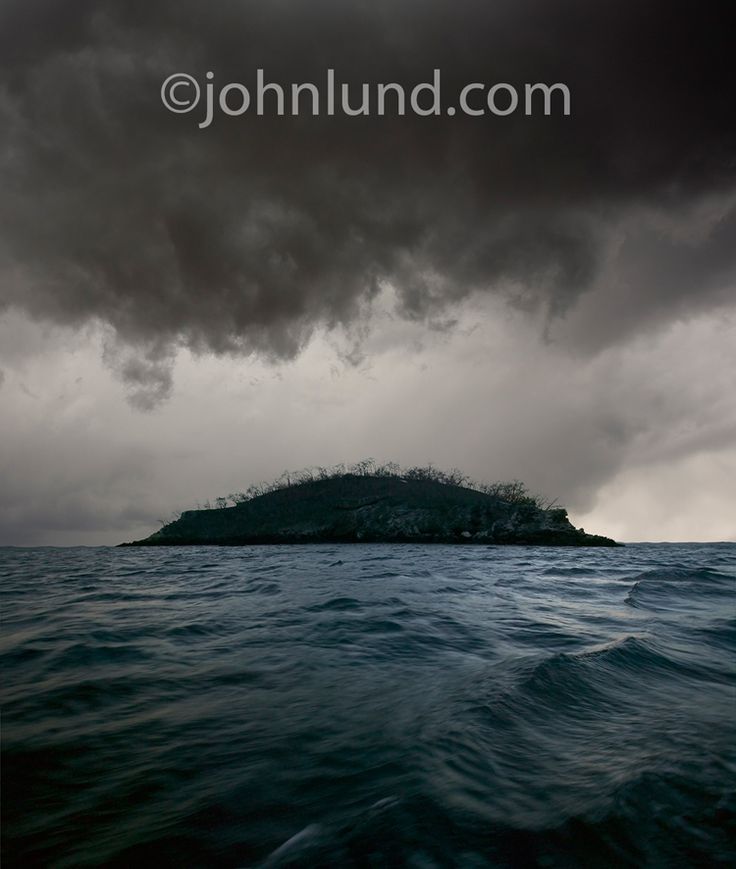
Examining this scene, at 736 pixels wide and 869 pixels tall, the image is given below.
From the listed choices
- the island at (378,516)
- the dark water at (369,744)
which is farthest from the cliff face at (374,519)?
the dark water at (369,744)

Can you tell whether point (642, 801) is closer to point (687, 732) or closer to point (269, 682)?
point (687, 732)

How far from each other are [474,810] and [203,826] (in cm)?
190

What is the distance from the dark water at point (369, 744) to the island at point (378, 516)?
76890 millimetres

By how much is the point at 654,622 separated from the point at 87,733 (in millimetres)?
10500

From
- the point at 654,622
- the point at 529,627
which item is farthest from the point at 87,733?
the point at 654,622

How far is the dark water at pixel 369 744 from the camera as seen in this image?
9.50 ft

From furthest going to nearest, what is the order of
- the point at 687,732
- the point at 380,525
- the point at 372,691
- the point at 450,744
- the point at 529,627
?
the point at 380,525 < the point at 529,627 < the point at 372,691 < the point at 687,732 < the point at 450,744

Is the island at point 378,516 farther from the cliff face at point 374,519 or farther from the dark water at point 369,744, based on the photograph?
the dark water at point 369,744

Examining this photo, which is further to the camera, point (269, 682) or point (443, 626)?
point (443, 626)

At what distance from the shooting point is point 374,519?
9556 cm

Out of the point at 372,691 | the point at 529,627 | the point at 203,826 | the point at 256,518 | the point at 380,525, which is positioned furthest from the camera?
the point at 256,518

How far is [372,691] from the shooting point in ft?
18.3

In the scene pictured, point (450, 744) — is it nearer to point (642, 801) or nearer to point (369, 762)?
point (369, 762)

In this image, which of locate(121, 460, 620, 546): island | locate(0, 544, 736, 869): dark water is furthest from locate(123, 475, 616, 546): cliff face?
locate(0, 544, 736, 869): dark water
